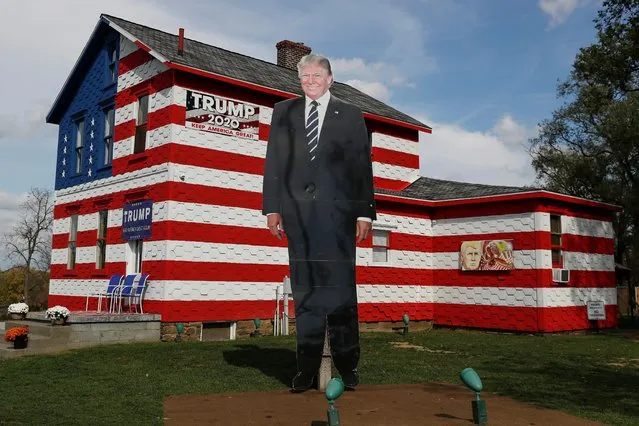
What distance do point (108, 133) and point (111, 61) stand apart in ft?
8.52

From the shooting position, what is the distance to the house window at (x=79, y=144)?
21281 mm

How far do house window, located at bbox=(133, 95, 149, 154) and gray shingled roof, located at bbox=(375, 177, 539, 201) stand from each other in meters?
7.95

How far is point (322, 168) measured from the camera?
8.73 meters

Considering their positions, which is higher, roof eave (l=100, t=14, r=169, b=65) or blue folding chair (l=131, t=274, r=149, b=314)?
roof eave (l=100, t=14, r=169, b=65)

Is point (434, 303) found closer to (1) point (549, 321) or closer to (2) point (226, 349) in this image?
(1) point (549, 321)

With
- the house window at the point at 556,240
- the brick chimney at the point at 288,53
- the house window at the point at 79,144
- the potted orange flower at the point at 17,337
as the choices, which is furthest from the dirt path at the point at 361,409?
the brick chimney at the point at 288,53

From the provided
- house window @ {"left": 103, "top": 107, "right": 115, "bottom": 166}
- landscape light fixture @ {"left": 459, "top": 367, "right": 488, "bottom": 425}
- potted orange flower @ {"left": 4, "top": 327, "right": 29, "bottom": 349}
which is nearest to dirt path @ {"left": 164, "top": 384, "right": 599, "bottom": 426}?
landscape light fixture @ {"left": 459, "top": 367, "right": 488, "bottom": 425}

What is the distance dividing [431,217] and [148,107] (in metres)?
10.6

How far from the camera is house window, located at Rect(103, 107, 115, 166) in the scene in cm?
1975

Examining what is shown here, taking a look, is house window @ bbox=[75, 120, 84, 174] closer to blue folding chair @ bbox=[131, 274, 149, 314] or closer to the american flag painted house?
the american flag painted house

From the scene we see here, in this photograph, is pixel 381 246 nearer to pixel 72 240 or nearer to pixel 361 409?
pixel 72 240

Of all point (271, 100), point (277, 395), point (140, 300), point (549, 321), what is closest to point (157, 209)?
point (140, 300)

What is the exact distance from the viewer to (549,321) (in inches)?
722

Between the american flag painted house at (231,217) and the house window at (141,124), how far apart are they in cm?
7
